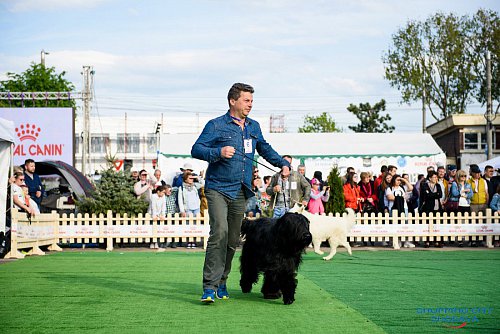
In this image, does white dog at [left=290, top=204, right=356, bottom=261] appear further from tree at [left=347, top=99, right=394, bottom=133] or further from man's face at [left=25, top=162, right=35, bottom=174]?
tree at [left=347, top=99, right=394, bottom=133]

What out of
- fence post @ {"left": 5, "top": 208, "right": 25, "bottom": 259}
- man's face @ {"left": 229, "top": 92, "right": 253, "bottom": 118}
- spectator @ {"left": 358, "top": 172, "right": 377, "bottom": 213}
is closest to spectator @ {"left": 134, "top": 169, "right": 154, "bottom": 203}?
fence post @ {"left": 5, "top": 208, "right": 25, "bottom": 259}

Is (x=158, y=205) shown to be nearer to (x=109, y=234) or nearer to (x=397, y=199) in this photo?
(x=109, y=234)

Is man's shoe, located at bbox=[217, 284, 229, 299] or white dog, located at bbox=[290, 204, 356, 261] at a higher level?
white dog, located at bbox=[290, 204, 356, 261]

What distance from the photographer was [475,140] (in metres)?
46.3

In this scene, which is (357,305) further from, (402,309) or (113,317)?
(113,317)

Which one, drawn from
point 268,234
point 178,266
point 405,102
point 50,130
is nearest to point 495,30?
point 405,102

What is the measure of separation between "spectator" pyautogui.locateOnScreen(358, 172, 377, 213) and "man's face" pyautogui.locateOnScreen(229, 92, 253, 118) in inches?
405

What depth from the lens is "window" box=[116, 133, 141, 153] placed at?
251 ft

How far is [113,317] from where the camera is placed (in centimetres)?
570

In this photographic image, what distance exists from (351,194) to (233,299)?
32.7ft

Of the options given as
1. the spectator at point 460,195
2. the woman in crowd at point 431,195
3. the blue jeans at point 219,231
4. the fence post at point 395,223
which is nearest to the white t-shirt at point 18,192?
the blue jeans at point 219,231

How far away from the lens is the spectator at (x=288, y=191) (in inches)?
452

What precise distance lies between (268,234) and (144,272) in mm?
3511

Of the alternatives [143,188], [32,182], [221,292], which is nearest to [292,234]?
[221,292]
